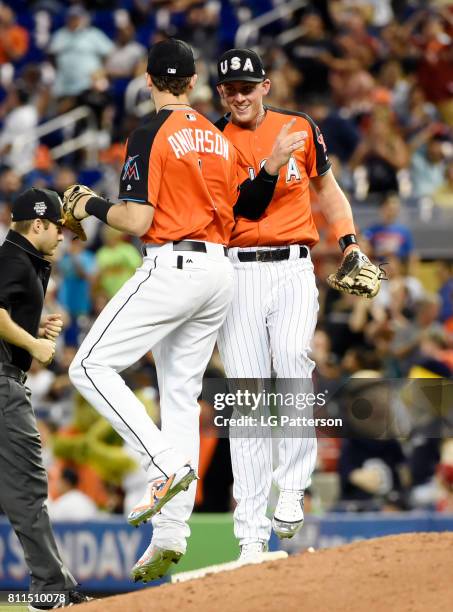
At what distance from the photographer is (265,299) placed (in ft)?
22.4

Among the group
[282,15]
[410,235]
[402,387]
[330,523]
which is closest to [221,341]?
[402,387]

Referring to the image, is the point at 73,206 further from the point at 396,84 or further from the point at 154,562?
the point at 396,84

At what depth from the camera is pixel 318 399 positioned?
23.9 feet

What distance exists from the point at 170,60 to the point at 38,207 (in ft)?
3.60

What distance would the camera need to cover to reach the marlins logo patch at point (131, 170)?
6.32 meters

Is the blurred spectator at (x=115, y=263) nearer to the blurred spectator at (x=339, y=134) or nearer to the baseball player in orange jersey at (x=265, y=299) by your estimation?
the blurred spectator at (x=339, y=134)

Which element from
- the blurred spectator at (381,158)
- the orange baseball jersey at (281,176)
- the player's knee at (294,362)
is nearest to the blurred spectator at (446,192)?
the blurred spectator at (381,158)

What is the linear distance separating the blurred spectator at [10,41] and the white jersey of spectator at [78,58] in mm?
967

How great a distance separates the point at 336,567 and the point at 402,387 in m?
3.82

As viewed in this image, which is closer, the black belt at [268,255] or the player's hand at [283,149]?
the player's hand at [283,149]

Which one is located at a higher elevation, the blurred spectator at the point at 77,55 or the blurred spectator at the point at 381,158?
the blurred spectator at the point at 77,55

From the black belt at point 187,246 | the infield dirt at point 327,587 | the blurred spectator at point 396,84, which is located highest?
the blurred spectator at point 396,84

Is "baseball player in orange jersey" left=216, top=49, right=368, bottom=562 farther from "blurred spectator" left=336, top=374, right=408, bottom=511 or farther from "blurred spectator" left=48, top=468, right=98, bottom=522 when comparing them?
"blurred spectator" left=48, top=468, right=98, bottom=522

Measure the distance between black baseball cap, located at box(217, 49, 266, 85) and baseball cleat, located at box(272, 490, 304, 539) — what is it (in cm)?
216
